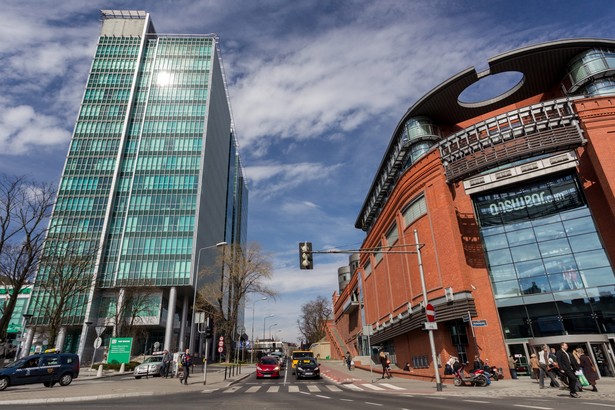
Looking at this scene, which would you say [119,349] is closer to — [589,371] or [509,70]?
[589,371]

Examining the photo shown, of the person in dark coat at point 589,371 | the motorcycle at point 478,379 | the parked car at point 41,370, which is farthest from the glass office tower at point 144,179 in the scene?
the person in dark coat at point 589,371

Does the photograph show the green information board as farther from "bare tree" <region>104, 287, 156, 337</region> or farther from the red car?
the red car

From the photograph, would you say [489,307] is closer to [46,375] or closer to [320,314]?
[46,375]

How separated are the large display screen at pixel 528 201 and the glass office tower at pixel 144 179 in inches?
1851

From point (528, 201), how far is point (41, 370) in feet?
103

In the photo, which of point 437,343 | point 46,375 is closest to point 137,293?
point 46,375

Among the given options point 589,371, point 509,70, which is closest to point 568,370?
point 589,371

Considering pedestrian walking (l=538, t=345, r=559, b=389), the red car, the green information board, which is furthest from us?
the green information board

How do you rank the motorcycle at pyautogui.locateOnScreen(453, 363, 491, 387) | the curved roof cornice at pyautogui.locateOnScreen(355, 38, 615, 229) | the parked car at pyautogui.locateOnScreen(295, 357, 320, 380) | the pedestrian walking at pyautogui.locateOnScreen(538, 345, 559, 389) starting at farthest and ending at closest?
the curved roof cornice at pyautogui.locateOnScreen(355, 38, 615, 229) → the parked car at pyautogui.locateOnScreen(295, 357, 320, 380) → the motorcycle at pyautogui.locateOnScreen(453, 363, 491, 387) → the pedestrian walking at pyautogui.locateOnScreen(538, 345, 559, 389)

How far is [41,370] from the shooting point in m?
18.3

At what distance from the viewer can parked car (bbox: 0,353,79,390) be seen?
1727cm

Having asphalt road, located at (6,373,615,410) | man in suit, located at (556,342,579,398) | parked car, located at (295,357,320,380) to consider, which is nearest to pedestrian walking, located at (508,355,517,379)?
asphalt road, located at (6,373,615,410)

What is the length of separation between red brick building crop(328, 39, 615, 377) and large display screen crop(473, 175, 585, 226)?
0.07m

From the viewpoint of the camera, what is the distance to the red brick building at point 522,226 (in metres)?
20.6
